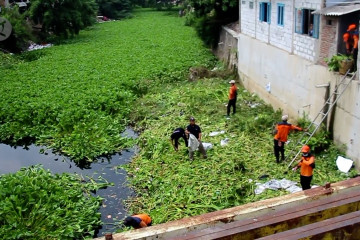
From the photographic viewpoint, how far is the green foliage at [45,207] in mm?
7891

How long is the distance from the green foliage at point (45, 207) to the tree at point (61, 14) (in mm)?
23333

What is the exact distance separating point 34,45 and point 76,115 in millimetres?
18673

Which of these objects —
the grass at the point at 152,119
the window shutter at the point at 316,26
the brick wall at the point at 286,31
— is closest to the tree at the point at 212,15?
the grass at the point at 152,119

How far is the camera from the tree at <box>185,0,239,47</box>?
896 inches

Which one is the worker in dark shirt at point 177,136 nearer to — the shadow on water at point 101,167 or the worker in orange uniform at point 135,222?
the shadow on water at point 101,167

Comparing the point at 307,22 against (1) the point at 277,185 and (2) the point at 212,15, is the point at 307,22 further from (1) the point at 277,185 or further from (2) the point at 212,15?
(2) the point at 212,15

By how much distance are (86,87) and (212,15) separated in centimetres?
1145

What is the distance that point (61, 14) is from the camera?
3067cm

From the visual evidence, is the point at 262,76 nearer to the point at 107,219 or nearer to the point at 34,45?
the point at 107,219

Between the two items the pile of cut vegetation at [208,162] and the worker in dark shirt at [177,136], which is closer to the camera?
the pile of cut vegetation at [208,162]

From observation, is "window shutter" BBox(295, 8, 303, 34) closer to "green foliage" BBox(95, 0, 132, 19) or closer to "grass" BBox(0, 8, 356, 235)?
"grass" BBox(0, 8, 356, 235)

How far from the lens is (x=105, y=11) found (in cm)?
4909

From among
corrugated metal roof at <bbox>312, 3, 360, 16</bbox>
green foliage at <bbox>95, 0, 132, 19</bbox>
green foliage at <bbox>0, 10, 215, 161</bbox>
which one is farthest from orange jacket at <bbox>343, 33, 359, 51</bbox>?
green foliage at <bbox>95, 0, 132, 19</bbox>

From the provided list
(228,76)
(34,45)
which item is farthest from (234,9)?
(34,45)
